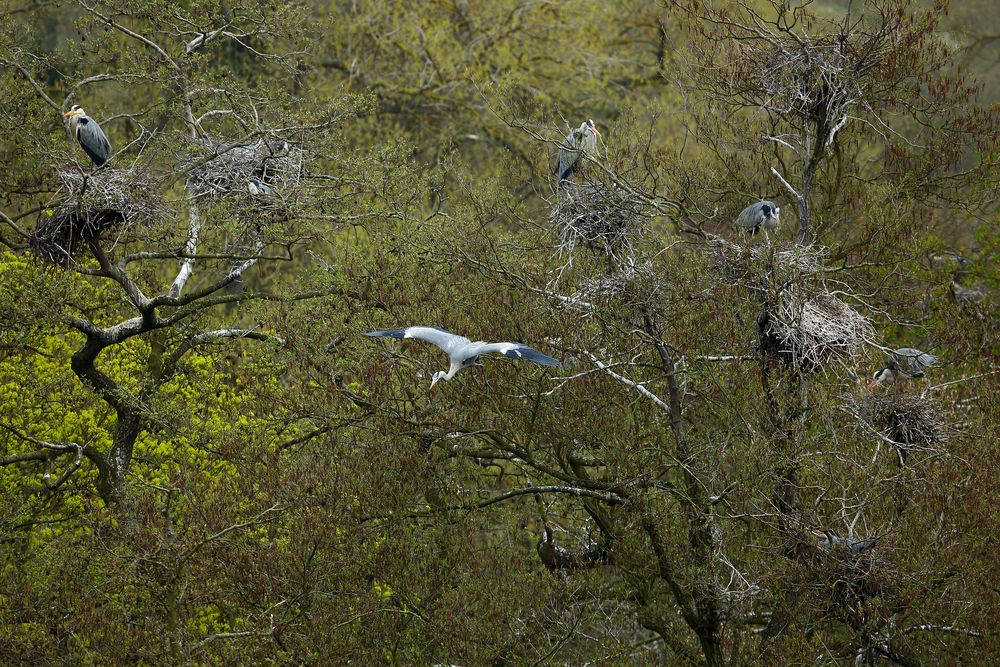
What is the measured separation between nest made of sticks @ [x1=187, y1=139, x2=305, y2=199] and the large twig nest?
386 centimetres

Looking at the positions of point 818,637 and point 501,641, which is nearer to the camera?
point 818,637

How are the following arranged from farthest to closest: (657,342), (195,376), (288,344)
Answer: (195,376) < (288,344) < (657,342)

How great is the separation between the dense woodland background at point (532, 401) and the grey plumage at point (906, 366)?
0.27 m

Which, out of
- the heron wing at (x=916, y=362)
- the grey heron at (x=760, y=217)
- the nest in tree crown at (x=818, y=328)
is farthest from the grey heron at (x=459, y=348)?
the heron wing at (x=916, y=362)

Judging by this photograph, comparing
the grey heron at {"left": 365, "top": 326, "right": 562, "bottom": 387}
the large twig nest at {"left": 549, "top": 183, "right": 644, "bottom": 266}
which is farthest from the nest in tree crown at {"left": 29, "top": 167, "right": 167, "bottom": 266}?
the large twig nest at {"left": 549, "top": 183, "right": 644, "bottom": 266}

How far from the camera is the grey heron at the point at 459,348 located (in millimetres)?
10188

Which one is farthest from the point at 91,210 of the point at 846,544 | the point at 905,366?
the point at 905,366

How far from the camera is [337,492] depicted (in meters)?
11.7

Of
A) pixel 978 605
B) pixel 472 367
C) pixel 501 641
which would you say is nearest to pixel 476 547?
pixel 501 641

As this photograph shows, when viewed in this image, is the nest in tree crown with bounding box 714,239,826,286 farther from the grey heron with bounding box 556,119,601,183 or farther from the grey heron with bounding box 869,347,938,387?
the grey heron with bounding box 556,119,601,183

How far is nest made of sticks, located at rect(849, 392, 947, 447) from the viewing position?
10383 millimetres

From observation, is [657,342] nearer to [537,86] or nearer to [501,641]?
[501,641]

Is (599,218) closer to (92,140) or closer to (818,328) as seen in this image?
(818,328)

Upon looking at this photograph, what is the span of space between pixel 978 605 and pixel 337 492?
5925mm
